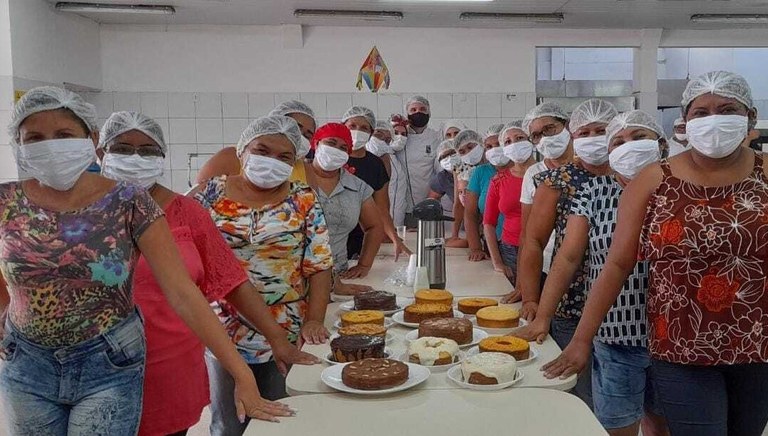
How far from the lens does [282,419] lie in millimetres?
1479

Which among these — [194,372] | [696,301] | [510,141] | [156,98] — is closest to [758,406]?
[696,301]

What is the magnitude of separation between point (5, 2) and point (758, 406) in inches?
229

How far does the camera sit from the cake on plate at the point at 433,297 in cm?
229

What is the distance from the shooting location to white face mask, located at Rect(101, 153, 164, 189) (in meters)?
1.90

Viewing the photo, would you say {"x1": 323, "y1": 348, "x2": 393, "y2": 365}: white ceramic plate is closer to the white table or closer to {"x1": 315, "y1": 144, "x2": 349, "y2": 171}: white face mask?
the white table

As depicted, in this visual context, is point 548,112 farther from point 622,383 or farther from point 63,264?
point 63,264

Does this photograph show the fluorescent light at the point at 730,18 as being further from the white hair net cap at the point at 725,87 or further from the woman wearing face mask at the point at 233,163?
the white hair net cap at the point at 725,87

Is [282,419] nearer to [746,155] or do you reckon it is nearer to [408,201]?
[746,155]

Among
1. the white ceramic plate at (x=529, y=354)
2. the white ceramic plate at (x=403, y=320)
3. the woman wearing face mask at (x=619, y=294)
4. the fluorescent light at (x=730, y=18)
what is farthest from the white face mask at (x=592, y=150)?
the fluorescent light at (x=730, y=18)

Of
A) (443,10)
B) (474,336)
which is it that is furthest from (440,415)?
(443,10)

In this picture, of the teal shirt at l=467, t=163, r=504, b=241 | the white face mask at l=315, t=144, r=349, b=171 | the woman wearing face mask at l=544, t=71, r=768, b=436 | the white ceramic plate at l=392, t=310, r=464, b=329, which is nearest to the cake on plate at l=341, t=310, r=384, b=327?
the white ceramic plate at l=392, t=310, r=464, b=329

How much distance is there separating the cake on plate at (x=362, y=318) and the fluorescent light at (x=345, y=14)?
505cm

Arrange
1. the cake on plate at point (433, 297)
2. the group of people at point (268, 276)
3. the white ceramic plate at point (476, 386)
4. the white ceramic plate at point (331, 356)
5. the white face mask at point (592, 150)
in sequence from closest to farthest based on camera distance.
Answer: the group of people at point (268, 276) → the white ceramic plate at point (476, 386) → the white ceramic plate at point (331, 356) → the cake on plate at point (433, 297) → the white face mask at point (592, 150)

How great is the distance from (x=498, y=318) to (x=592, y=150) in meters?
0.80
